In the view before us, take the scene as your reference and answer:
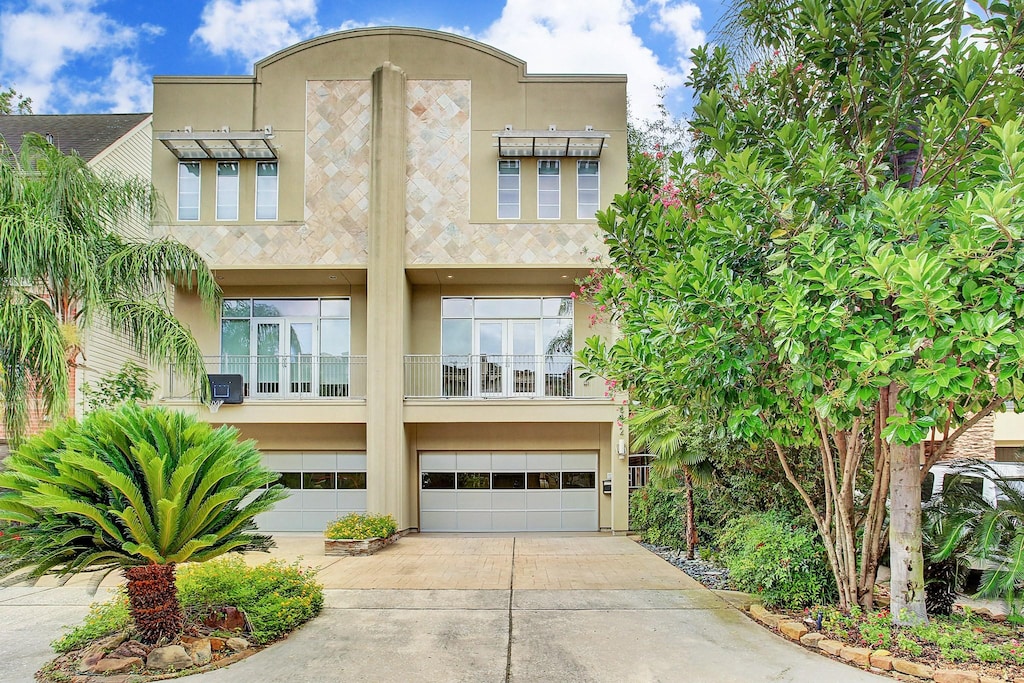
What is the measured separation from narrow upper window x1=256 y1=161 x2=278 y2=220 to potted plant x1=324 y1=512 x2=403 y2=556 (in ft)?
23.3

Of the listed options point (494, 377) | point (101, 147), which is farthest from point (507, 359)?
point (101, 147)

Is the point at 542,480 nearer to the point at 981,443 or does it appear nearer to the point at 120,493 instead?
the point at 981,443

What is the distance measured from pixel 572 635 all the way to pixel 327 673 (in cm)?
249

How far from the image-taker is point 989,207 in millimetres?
4480

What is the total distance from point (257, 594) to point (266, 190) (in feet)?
35.2

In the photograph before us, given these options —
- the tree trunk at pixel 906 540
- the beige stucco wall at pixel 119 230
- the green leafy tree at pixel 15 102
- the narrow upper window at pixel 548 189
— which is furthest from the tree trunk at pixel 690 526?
the green leafy tree at pixel 15 102

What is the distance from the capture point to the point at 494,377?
16.0 meters

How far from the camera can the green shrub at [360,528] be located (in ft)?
41.4

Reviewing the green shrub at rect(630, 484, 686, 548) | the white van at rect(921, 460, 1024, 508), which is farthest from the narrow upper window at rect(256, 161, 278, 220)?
the white van at rect(921, 460, 1024, 508)

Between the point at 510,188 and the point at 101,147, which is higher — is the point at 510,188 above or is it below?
below

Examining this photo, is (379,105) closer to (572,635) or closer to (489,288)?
(489,288)

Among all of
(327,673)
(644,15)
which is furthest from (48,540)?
(644,15)

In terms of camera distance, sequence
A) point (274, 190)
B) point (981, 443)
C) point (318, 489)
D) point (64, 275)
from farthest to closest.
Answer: point (981, 443), point (318, 489), point (274, 190), point (64, 275)

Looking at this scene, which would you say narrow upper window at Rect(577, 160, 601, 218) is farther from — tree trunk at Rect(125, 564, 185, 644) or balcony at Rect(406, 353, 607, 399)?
tree trunk at Rect(125, 564, 185, 644)
